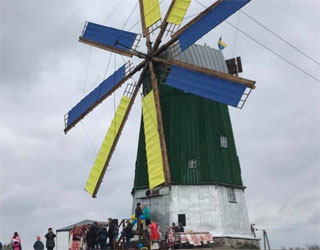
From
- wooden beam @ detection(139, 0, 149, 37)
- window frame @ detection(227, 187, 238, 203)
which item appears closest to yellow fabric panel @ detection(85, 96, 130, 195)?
wooden beam @ detection(139, 0, 149, 37)

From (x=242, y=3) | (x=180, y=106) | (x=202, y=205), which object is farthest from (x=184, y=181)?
(x=242, y=3)

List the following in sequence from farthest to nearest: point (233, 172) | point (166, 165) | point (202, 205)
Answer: point (233, 172), point (202, 205), point (166, 165)

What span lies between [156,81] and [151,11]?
173 inches

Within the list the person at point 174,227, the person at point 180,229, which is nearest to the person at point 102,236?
the person at point 174,227

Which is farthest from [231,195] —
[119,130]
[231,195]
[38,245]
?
[38,245]

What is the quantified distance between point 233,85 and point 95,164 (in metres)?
9.02

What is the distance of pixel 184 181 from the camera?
83.1 ft

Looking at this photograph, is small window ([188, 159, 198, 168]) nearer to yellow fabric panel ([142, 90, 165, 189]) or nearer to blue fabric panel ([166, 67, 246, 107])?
yellow fabric panel ([142, 90, 165, 189])

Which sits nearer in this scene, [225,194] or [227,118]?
[225,194]

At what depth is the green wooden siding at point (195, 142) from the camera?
25.6m

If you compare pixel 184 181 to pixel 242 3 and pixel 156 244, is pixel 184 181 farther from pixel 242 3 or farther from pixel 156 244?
pixel 242 3

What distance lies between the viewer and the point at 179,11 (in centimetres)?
2520

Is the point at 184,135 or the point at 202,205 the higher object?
the point at 184,135

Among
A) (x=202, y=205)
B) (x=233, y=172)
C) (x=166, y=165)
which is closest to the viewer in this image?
(x=166, y=165)
